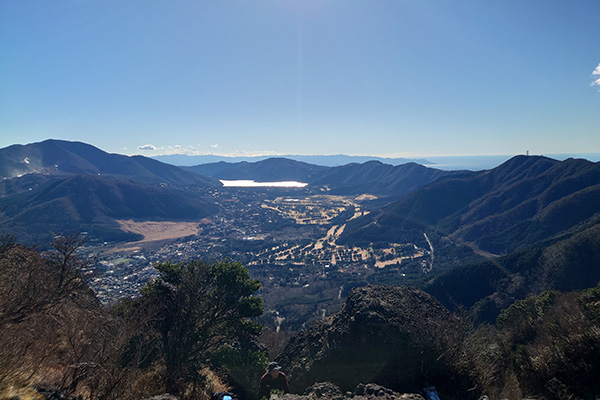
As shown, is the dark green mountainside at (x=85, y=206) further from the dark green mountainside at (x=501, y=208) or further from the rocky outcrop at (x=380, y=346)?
the rocky outcrop at (x=380, y=346)

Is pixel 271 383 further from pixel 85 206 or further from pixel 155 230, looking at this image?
pixel 85 206

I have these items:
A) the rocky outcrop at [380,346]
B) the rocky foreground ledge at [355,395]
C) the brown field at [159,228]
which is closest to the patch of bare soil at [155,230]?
the brown field at [159,228]

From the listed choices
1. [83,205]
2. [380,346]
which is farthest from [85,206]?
[380,346]

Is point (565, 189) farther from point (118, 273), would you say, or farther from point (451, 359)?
point (118, 273)

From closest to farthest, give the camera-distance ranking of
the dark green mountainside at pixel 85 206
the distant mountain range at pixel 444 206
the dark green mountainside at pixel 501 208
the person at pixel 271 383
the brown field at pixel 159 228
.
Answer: the person at pixel 271 383 < the dark green mountainside at pixel 501 208 < the distant mountain range at pixel 444 206 < the dark green mountainside at pixel 85 206 < the brown field at pixel 159 228

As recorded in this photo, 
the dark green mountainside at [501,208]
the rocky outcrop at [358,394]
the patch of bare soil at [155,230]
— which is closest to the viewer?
the rocky outcrop at [358,394]

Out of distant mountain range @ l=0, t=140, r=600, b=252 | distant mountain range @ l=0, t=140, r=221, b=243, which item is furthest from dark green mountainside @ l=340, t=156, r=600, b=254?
distant mountain range @ l=0, t=140, r=221, b=243
